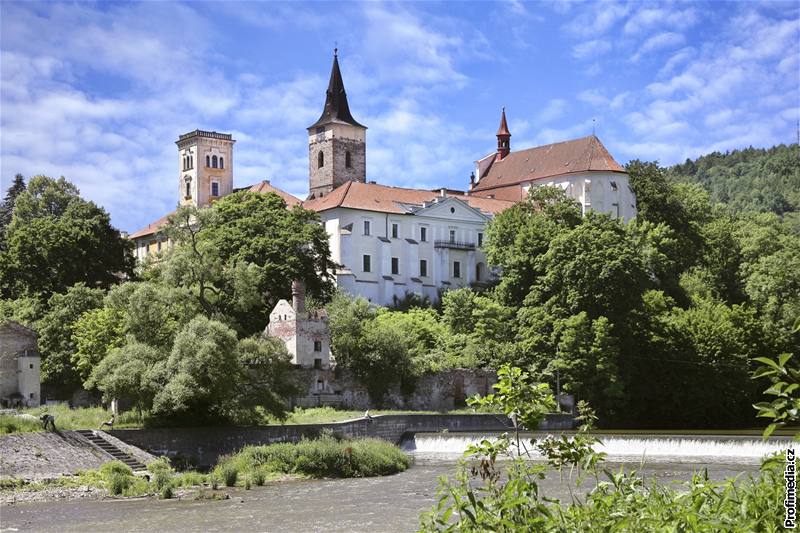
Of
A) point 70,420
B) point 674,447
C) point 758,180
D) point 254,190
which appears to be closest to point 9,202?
point 254,190

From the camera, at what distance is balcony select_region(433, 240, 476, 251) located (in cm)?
8656

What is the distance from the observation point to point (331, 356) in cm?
5894

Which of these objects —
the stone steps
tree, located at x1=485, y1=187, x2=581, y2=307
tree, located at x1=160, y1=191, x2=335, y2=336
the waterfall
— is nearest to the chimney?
tree, located at x1=160, y1=191, x2=335, y2=336

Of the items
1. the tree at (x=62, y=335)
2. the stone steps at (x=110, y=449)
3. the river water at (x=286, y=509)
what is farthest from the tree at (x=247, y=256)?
the river water at (x=286, y=509)

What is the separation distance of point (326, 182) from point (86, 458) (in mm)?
65057

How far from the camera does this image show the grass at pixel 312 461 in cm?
3909

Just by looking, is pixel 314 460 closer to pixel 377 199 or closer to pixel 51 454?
pixel 51 454

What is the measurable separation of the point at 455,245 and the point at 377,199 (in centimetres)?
692

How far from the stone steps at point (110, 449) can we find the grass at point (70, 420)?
1.61m

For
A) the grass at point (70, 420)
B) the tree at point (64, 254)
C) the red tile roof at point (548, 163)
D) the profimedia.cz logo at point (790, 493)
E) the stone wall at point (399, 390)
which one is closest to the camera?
the profimedia.cz logo at point (790, 493)

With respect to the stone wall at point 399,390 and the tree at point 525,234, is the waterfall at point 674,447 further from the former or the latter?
the tree at point 525,234

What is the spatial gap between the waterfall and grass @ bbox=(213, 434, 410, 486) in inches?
140

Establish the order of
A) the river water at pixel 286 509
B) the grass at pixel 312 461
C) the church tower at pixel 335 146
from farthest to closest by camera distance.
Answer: the church tower at pixel 335 146
the grass at pixel 312 461
the river water at pixel 286 509

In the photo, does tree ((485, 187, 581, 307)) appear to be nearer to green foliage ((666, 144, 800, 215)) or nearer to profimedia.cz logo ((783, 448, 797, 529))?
profimedia.cz logo ((783, 448, 797, 529))
